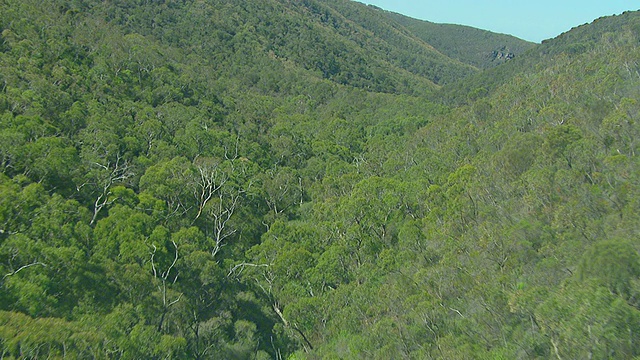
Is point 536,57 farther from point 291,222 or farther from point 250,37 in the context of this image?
point 291,222

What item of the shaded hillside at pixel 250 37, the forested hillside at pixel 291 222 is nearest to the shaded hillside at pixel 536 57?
the shaded hillside at pixel 250 37

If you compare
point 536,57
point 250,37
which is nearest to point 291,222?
point 250,37

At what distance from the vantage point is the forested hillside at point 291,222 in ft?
83.1

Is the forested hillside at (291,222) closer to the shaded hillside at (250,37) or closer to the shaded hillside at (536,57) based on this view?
the shaded hillside at (250,37)

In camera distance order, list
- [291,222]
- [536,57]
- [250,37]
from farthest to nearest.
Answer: [250,37]
[536,57]
[291,222]

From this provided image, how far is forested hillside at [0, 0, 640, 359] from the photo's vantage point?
2533cm

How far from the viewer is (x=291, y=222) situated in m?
58.9

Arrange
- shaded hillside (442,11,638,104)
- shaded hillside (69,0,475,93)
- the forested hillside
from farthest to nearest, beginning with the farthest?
1. shaded hillside (442,11,638,104)
2. shaded hillside (69,0,475,93)
3. the forested hillside

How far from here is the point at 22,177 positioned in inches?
1350

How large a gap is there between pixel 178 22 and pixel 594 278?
138 meters

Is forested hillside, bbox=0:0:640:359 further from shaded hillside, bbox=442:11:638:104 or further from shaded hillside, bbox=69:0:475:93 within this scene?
shaded hillside, bbox=442:11:638:104

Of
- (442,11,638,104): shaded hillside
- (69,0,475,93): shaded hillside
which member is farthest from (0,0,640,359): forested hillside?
(442,11,638,104): shaded hillside

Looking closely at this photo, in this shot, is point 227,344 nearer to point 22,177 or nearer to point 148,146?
point 22,177

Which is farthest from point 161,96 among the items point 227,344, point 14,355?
point 14,355
